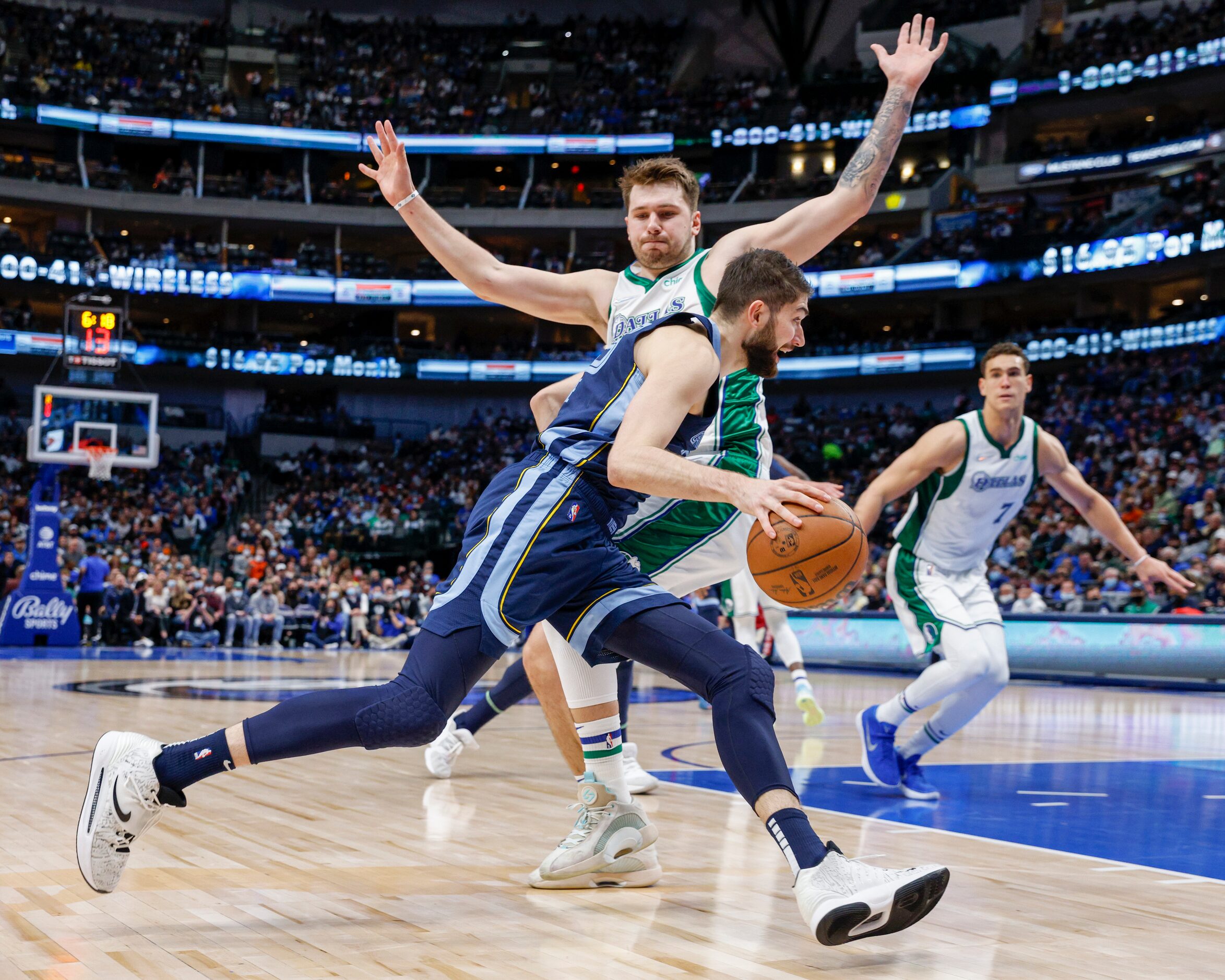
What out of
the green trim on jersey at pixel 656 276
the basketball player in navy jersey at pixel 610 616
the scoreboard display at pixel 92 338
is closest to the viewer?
the basketball player in navy jersey at pixel 610 616

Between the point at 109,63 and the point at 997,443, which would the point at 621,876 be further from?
the point at 109,63

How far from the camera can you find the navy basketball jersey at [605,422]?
3223 millimetres

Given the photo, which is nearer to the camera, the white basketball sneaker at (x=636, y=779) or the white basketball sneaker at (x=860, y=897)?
the white basketball sneaker at (x=860, y=897)

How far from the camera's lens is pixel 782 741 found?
7.69 metres

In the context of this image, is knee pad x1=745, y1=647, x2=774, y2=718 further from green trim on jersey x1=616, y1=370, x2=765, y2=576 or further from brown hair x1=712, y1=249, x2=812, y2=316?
brown hair x1=712, y1=249, x2=812, y2=316

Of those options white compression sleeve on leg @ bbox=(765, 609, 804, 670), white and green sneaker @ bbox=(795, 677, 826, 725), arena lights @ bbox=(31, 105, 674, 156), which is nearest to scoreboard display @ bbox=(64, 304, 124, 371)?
white compression sleeve on leg @ bbox=(765, 609, 804, 670)

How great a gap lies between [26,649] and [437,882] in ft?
49.2

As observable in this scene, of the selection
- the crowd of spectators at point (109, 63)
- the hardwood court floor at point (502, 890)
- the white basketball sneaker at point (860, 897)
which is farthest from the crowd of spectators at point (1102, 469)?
the crowd of spectators at point (109, 63)

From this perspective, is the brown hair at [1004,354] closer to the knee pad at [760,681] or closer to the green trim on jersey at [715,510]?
the green trim on jersey at [715,510]

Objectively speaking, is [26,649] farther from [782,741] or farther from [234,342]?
[234,342]

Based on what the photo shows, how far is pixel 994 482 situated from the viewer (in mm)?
5641

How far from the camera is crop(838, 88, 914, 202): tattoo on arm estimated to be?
4.28m

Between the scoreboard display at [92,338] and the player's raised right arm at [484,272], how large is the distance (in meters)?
14.3

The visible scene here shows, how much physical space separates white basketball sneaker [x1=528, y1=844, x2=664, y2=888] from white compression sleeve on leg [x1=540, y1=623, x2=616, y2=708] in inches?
18.2
